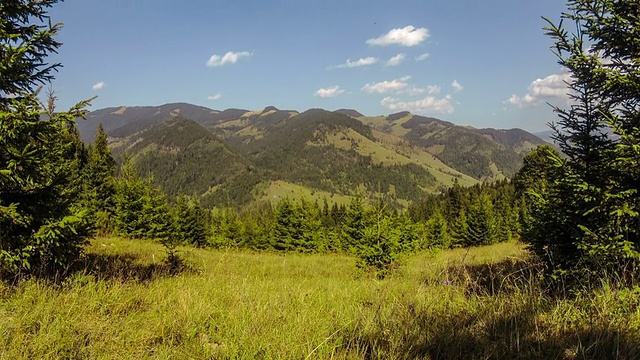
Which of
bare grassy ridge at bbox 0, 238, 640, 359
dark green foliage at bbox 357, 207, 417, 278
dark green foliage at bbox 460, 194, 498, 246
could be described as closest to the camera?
bare grassy ridge at bbox 0, 238, 640, 359

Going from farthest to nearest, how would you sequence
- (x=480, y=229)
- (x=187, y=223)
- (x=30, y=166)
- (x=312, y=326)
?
1. (x=480, y=229)
2. (x=187, y=223)
3. (x=30, y=166)
4. (x=312, y=326)

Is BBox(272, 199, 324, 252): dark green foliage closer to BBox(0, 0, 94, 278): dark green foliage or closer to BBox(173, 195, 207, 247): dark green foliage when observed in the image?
BBox(173, 195, 207, 247): dark green foliage

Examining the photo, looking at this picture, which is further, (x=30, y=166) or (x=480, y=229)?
(x=480, y=229)

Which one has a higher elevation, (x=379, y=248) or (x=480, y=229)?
(x=379, y=248)

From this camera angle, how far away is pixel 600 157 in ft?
→ 17.9

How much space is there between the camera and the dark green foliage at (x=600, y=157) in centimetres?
466

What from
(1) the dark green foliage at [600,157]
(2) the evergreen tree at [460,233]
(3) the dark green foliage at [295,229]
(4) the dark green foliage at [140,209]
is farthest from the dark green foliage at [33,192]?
(2) the evergreen tree at [460,233]

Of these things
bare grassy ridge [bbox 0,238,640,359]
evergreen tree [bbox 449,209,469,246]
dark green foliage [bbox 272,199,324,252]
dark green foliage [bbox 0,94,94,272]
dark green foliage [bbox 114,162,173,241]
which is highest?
dark green foliage [bbox 0,94,94,272]

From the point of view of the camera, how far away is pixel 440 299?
368 cm

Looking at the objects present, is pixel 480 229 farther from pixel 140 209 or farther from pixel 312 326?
pixel 312 326

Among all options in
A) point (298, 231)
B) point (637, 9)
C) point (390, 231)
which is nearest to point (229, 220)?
point (298, 231)

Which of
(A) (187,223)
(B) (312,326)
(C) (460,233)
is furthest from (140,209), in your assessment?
(C) (460,233)

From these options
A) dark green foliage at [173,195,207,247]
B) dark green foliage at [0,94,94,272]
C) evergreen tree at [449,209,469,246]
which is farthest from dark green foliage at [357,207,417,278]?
evergreen tree at [449,209,469,246]

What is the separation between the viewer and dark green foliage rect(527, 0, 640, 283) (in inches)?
184
